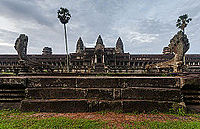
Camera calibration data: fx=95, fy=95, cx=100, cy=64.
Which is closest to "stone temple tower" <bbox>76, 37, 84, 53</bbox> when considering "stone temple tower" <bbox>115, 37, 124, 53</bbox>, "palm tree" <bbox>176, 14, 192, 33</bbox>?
"stone temple tower" <bbox>115, 37, 124, 53</bbox>

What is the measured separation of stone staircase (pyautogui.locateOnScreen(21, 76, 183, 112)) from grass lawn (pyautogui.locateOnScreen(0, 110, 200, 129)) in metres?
0.19

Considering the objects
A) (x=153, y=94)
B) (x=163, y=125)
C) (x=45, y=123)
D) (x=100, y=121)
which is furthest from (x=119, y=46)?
(x=45, y=123)

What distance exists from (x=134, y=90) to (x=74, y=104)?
1.72 meters

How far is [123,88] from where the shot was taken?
2.82 m

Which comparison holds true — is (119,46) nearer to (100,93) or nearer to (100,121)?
(100,93)

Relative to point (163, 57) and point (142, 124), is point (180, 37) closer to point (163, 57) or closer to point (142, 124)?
point (142, 124)

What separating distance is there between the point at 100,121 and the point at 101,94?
2.52 ft

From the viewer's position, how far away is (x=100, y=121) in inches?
81.4

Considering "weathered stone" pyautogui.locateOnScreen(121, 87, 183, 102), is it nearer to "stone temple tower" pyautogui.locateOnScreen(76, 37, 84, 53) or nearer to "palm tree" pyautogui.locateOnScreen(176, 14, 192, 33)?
"palm tree" pyautogui.locateOnScreen(176, 14, 192, 33)

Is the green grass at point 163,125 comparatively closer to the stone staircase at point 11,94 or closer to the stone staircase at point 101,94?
the stone staircase at point 101,94

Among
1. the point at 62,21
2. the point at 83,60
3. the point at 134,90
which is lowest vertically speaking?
the point at 134,90

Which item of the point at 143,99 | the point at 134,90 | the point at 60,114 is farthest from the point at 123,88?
the point at 60,114

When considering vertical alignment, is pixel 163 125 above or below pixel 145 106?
below

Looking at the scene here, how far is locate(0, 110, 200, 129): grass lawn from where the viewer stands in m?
1.89
